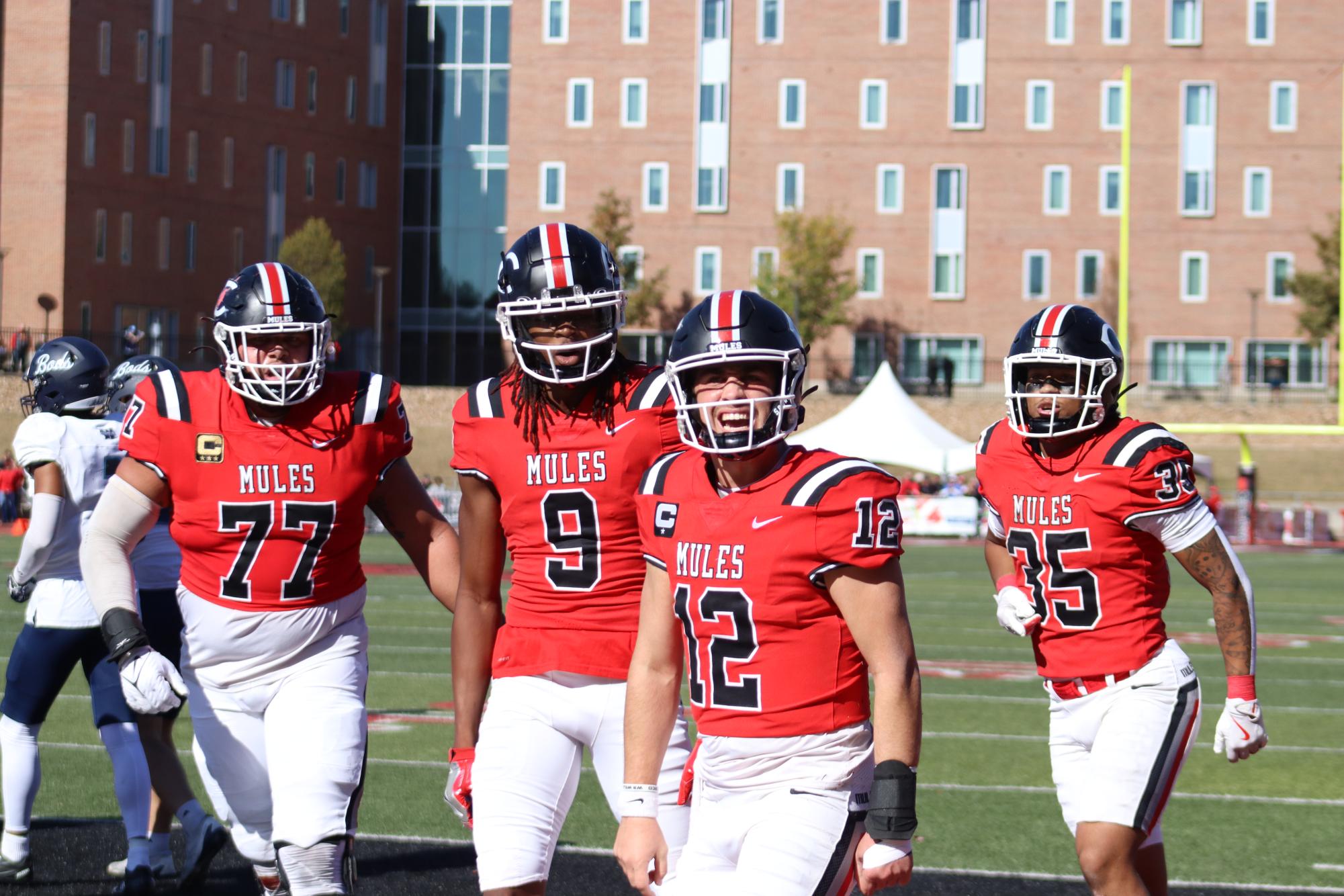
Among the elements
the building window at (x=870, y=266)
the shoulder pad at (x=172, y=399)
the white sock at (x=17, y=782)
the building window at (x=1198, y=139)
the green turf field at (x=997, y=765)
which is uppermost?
the building window at (x=1198, y=139)

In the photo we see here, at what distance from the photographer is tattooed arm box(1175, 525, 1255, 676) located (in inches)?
200

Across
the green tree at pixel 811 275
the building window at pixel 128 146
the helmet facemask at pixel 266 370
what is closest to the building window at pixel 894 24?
the green tree at pixel 811 275

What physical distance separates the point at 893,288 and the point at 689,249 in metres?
6.28

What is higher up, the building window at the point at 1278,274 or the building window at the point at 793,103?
the building window at the point at 793,103

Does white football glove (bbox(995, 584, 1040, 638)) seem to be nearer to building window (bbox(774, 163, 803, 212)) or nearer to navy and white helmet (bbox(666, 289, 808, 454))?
navy and white helmet (bbox(666, 289, 808, 454))

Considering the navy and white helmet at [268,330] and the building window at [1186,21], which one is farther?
the building window at [1186,21]

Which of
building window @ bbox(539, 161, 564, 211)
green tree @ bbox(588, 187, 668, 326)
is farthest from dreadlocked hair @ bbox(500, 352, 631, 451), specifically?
building window @ bbox(539, 161, 564, 211)

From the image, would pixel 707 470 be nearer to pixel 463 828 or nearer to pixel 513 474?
pixel 513 474

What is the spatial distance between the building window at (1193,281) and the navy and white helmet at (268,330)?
161ft

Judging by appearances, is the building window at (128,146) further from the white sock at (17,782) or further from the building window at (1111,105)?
the white sock at (17,782)

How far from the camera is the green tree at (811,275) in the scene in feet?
159

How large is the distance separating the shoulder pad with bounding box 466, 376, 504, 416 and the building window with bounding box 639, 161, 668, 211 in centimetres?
4836

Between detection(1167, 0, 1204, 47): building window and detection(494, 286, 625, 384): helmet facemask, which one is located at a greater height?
detection(1167, 0, 1204, 47): building window

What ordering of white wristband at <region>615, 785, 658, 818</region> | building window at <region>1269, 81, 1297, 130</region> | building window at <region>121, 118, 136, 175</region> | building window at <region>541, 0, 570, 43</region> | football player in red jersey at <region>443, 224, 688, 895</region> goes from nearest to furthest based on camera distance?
white wristband at <region>615, 785, 658, 818</region>
football player in red jersey at <region>443, 224, 688, 895</region>
building window at <region>121, 118, 136, 175</region>
building window at <region>1269, 81, 1297, 130</region>
building window at <region>541, 0, 570, 43</region>
